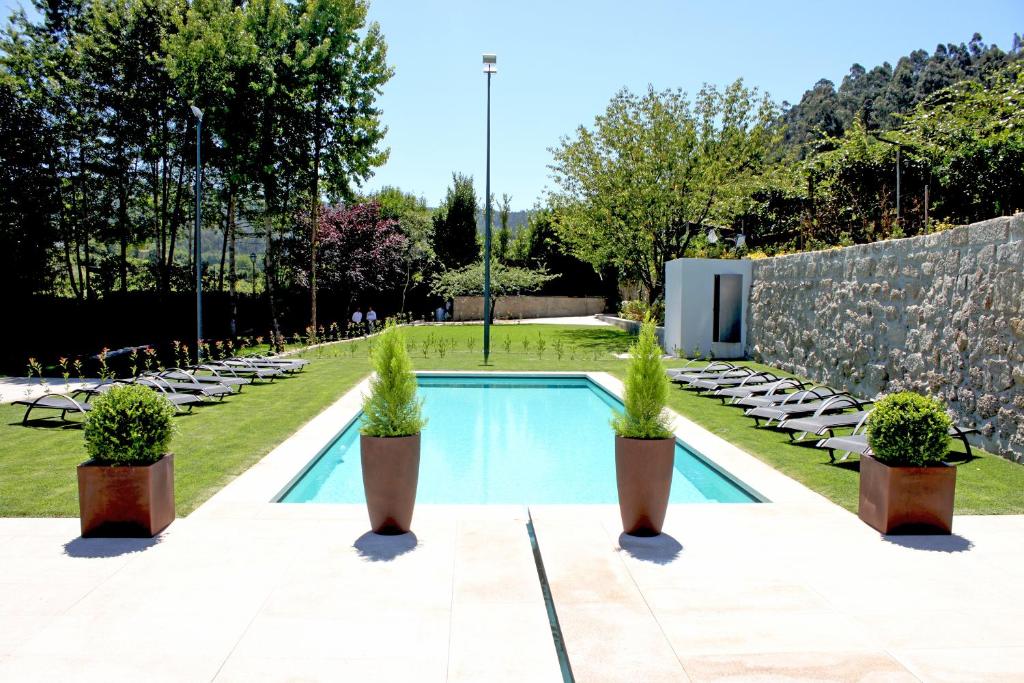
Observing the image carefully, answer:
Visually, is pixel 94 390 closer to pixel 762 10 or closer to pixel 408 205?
pixel 762 10

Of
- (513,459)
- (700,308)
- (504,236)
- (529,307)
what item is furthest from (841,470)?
(504,236)

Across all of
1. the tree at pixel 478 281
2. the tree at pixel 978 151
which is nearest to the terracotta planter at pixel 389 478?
the tree at pixel 978 151

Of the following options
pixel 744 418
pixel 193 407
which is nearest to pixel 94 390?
pixel 193 407

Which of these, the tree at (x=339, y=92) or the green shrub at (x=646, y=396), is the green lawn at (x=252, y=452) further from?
the tree at (x=339, y=92)

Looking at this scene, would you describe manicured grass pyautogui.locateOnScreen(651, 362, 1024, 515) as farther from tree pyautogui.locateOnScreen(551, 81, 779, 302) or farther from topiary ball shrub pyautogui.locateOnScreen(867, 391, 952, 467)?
tree pyautogui.locateOnScreen(551, 81, 779, 302)

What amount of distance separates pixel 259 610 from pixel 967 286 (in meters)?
9.51

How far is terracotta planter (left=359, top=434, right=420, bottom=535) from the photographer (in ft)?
17.8

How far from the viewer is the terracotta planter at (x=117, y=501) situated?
17.6 ft

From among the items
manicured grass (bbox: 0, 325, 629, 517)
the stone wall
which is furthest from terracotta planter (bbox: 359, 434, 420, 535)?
the stone wall

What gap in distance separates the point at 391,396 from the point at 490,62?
548 inches

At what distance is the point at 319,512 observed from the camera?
619 centimetres

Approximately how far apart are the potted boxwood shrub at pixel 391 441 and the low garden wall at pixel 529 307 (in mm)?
36964

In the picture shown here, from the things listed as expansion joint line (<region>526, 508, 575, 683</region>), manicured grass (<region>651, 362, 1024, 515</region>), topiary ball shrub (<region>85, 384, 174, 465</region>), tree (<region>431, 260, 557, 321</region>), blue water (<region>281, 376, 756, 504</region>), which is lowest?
blue water (<region>281, 376, 756, 504</region>)

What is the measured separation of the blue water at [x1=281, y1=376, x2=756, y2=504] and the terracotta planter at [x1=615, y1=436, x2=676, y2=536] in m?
2.03
